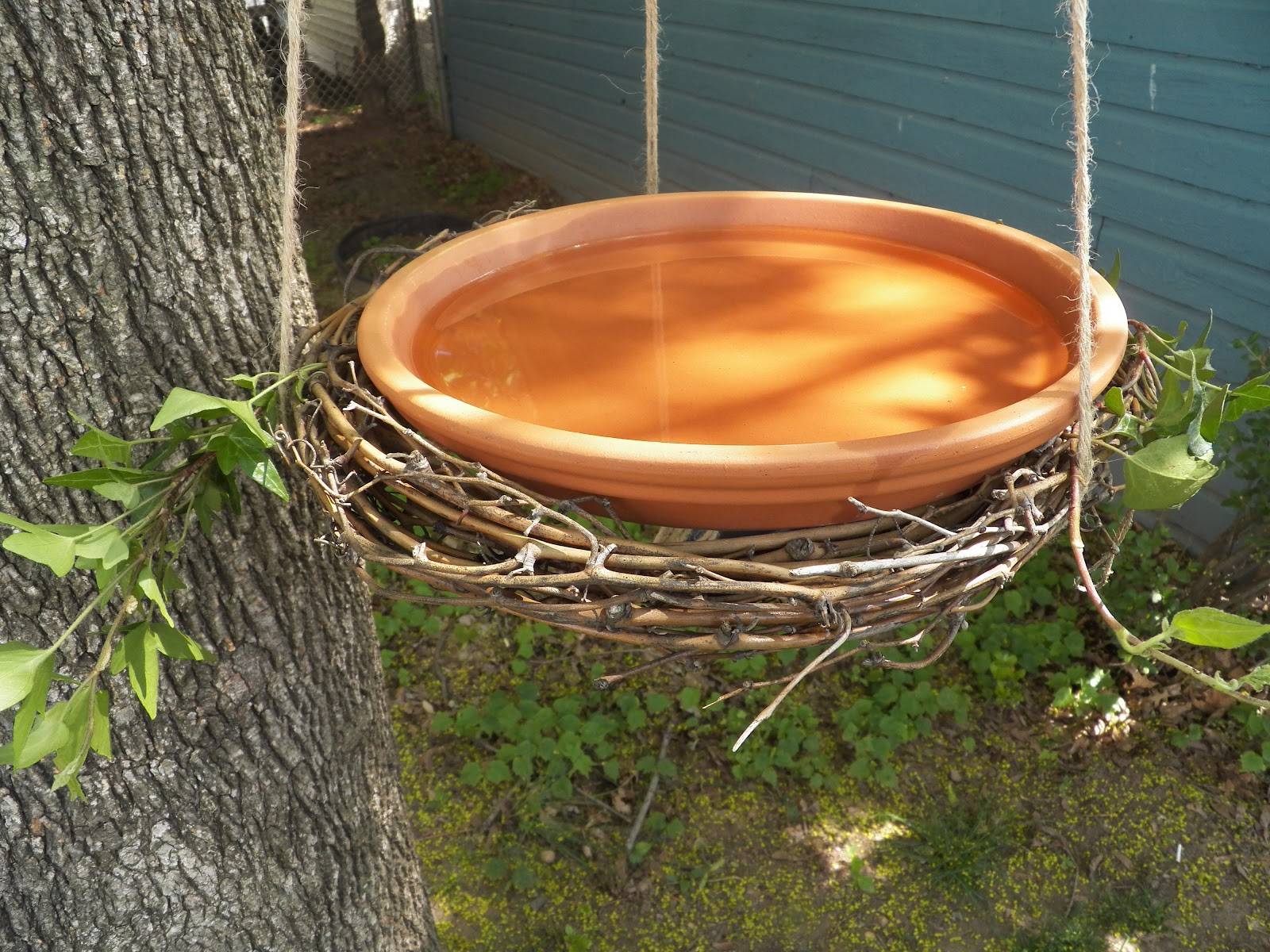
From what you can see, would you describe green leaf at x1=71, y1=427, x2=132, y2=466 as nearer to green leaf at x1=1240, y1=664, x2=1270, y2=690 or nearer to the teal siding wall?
green leaf at x1=1240, y1=664, x2=1270, y2=690

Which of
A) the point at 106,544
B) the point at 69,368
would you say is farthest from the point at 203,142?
the point at 106,544

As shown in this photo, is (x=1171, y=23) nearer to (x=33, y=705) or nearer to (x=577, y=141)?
(x=33, y=705)

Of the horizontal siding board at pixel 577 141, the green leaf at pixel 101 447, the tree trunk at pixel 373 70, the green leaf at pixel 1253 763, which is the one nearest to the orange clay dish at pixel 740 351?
the green leaf at pixel 101 447

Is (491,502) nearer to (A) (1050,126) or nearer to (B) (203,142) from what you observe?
(B) (203,142)

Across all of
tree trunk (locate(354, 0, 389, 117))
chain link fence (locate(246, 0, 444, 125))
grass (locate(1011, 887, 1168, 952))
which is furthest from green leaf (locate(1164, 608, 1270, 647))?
tree trunk (locate(354, 0, 389, 117))

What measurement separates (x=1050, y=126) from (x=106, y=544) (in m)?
2.65

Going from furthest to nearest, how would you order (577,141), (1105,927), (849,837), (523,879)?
(577,141)
(849,837)
(523,879)
(1105,927)

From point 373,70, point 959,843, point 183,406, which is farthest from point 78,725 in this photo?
point 373,70

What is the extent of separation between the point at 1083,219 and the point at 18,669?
937mm

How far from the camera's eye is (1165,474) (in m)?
0.78

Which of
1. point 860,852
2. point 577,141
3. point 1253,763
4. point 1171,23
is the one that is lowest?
point 860,852

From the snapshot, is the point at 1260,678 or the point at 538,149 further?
the point at 538,149

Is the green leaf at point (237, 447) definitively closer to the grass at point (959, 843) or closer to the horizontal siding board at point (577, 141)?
the grass at point (959, 843)

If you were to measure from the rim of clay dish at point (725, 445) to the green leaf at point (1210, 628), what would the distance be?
0.17m
